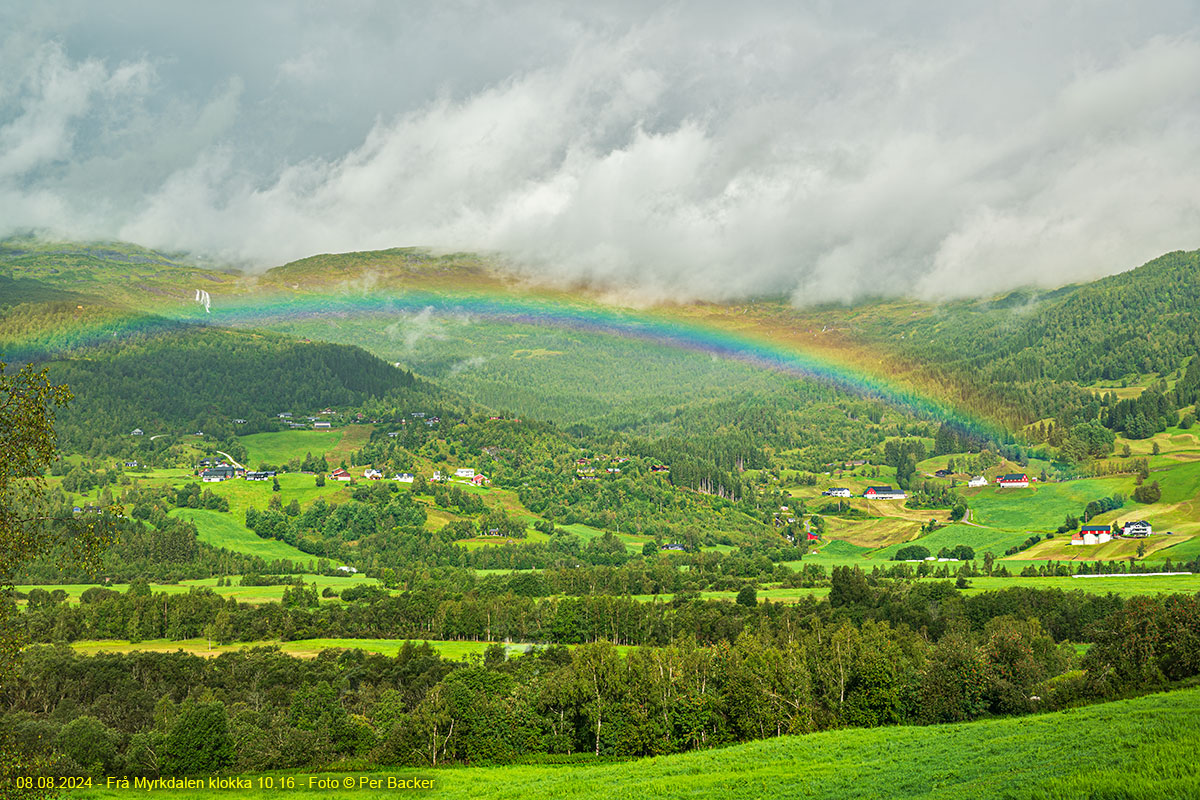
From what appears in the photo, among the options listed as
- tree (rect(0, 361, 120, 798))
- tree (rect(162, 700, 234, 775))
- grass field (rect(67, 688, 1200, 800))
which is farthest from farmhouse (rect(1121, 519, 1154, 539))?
tree (rect(0, 361, 120, 798))

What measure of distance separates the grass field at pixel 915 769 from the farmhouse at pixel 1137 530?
15683 centimetres

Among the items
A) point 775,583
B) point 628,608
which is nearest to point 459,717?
point 628,608

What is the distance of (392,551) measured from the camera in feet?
632

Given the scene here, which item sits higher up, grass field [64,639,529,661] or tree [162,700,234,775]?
tree [162,700,234,775]

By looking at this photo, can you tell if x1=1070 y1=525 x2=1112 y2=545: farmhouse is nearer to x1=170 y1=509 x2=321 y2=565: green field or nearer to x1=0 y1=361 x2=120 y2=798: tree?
x1=170 y1=509 x2=321 y2=565: green field

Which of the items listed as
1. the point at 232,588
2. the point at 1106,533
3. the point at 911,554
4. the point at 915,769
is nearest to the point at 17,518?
the point at 915,769

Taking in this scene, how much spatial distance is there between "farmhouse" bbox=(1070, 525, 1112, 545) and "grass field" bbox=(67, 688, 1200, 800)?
501ft

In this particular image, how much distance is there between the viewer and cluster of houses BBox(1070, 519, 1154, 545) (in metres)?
177

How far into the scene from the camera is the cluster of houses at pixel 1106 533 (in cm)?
17738

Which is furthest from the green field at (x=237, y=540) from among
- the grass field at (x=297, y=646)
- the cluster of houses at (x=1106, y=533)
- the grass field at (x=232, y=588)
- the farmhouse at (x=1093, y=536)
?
the cluster of houses at (x=1106, y=533)

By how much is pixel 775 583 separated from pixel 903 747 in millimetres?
116089

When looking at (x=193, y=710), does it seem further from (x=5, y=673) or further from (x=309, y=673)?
(x=5, y=673)

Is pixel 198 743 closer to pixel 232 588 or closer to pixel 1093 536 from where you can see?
pixel 232 588

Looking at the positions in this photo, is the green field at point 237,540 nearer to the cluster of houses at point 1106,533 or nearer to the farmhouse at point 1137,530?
the cluster of houses at point 1106,533
